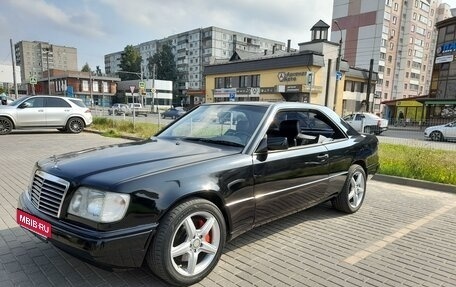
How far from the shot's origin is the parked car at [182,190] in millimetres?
2320

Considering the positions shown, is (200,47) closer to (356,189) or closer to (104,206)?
(356,189)

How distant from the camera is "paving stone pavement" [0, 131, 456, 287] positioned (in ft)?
9.31

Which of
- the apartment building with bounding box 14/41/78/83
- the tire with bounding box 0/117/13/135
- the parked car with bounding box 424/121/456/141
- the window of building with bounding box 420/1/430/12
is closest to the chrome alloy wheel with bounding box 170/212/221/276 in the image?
the tire with bounding box 0/117/13/135

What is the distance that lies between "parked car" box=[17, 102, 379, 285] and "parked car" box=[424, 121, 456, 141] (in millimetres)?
18822

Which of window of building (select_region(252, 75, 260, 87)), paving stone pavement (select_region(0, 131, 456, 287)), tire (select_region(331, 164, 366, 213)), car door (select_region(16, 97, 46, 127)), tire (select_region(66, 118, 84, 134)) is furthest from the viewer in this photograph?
window of building (select_region(252, 75, 260, 87))

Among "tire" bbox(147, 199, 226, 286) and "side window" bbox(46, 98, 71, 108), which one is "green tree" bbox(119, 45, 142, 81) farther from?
"tire" bbox(147, 199, 226, 286)

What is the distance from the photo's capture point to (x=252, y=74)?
43781 mm

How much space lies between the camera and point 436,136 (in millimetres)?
19422

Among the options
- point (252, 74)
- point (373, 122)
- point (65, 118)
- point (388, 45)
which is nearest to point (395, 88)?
point (388, 45)

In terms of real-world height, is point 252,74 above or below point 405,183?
above

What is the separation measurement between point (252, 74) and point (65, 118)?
108 ft

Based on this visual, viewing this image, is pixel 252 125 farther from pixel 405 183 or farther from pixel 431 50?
pixel 431 50

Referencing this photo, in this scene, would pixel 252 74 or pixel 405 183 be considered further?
pixel 252 74

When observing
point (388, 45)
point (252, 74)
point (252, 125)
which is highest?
point (388, 45)
